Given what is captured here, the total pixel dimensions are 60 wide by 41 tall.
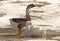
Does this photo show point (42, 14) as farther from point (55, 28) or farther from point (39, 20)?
point (55, 28)

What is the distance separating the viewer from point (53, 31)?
69.9 inches

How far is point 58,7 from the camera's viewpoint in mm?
2605

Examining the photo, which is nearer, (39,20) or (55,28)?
(55,28)

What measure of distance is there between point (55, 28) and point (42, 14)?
0.49 m

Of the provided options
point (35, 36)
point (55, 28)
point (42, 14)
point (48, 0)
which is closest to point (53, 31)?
point (55, 28)

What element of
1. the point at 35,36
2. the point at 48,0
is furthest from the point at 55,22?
the point at 48,0

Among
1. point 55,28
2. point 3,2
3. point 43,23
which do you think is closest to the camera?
point 55,28

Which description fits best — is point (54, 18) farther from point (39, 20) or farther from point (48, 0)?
point (48, 0)

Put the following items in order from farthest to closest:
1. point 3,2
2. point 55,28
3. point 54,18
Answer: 1. point 3,2
2. point 54,18
3. point 55,28

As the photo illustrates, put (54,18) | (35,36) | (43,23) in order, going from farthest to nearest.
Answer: (54,18) → (43,23) → (35,36)

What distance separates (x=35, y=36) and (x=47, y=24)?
298mm

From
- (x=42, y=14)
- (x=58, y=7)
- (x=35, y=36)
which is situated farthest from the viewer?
(x=58, y=7)

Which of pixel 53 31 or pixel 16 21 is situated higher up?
pixel 16 21

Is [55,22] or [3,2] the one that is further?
[3,2]
